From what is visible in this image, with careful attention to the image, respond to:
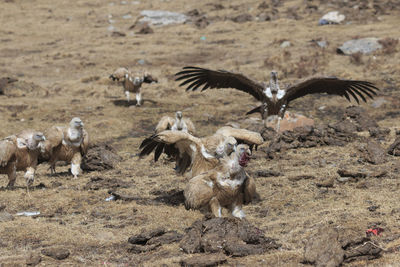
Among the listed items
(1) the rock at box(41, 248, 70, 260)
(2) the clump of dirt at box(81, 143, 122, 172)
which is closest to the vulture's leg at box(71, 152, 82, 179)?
(2) the clump of dirt at box(81, 143, 122, 172)

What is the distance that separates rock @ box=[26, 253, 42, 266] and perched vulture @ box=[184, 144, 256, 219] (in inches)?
81.9

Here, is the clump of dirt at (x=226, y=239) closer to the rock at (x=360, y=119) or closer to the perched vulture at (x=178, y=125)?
the perched vulture at (x=178, y=125)

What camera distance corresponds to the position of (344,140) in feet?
41.0

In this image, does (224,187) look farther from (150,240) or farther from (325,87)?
(325,87)

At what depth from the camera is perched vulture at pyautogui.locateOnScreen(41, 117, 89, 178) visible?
34.4ft

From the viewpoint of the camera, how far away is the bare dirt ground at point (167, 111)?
6.73 m

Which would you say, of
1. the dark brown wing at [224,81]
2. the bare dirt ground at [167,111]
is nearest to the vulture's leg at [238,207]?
the bare dirt ground at [167,111]

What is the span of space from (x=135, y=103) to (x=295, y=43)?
10689 millimetres

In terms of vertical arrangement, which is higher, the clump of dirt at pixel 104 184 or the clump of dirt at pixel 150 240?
the clump of dirt at pixel 150 240

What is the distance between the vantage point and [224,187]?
6891 millimetres

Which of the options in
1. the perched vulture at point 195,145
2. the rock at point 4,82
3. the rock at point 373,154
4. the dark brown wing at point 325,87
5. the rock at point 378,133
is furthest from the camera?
the rock at point 4,82

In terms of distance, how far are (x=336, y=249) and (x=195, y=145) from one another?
275 cm

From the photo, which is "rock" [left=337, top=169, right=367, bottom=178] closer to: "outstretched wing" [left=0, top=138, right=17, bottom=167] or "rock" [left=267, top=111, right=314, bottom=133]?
"rock" [left=267, top=111, right=314, bottom=133]

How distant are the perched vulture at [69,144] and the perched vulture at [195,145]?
10.5 feet
